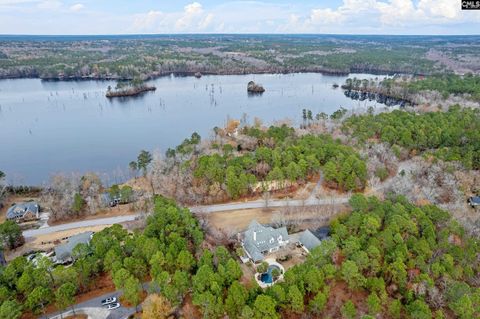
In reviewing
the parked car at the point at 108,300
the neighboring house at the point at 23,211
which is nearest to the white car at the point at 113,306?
the parked car at the point at 108,300

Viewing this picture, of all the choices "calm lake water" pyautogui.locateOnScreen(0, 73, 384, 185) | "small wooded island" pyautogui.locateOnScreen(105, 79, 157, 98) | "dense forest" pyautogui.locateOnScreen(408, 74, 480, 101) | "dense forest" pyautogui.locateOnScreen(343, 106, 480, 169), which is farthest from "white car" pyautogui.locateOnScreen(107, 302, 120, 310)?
"small wooded island" pyautogui.locateOnScreen(105, 79, 157, 98)

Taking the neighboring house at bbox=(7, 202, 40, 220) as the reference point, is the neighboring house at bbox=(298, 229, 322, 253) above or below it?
below

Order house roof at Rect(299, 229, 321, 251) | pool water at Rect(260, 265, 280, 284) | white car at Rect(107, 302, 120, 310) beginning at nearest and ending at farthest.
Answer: white car at Rect(107, 302, 120, 310)
pool water at Rect(260, 265, 280, 284)
house roof at Rect(299, 229, 321, 251)

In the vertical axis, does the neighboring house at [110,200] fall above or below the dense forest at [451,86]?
below

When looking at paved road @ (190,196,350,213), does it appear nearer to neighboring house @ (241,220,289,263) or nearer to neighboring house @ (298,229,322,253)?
neighboring house @ (298,229,322,253)

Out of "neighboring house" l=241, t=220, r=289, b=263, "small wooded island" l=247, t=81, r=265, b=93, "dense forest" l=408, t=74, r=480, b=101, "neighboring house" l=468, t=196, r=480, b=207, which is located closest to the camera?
"neighboring house" l=241, t=220, r=289, b=263

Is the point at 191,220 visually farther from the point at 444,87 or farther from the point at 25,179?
the point at 444,87

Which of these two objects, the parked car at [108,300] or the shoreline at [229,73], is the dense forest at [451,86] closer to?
the shoreline at [229,73]
